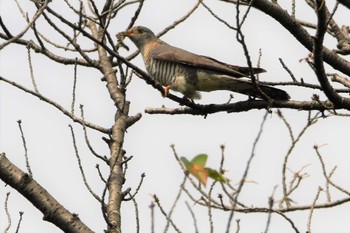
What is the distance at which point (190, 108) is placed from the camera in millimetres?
4793

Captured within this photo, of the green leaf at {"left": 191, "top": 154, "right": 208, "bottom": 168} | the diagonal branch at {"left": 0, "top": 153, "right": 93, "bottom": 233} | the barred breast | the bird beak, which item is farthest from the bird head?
the green leaf at {"left": 191, "top": 154, "right": 208, "bottom": 168}

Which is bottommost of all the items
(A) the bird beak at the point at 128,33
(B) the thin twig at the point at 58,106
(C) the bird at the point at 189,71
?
(B) the thin twig at the point at 58,106

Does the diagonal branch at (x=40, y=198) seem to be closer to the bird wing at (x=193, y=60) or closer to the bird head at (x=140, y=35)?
the bird wing at (x=193, y=60)

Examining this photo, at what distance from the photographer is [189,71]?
5.93 meters

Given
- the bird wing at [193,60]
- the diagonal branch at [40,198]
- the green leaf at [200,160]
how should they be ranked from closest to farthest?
the green leaf at [200,160] → the diagonal branch at [40,198] → the bird wing at [193,60]

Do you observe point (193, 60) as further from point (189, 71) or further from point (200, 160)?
point (200, 160)

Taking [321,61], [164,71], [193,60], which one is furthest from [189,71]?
[321,61]

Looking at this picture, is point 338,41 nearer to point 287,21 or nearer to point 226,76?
point 287,21

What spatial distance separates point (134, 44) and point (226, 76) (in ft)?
6.01

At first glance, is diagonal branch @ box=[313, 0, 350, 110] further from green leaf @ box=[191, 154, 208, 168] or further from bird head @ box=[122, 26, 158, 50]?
bird head @ box=[122, 26, 158, 50]

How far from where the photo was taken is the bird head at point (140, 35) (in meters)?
6.89

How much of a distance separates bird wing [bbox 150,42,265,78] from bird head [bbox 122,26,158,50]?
0.65 ft

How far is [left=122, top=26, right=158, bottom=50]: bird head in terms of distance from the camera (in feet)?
22.6

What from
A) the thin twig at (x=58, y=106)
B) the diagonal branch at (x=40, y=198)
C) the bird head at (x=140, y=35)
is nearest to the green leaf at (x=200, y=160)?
the diagonal branch at (x=40, y=198)
